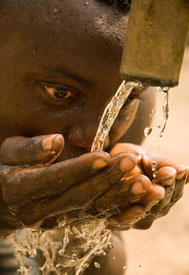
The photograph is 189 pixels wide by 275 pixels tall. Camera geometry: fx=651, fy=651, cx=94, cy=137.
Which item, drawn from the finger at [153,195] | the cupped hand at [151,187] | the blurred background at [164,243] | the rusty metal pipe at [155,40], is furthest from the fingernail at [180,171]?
the blurred background at [164,243]

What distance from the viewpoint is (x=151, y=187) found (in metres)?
1.71

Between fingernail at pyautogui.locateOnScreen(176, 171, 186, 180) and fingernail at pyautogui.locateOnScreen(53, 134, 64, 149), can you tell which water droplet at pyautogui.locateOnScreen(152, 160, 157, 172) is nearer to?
fingernail at pyautogui.locateOnScreen(176, 171, 186, 180)

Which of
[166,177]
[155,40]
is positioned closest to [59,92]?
[166,177]

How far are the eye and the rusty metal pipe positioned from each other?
0.49 metres

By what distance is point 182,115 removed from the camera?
5305mm

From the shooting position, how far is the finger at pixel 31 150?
5.23 feet

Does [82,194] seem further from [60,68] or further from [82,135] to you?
[60,68]

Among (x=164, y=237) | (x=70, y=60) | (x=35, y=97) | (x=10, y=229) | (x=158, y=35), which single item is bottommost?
(x=164, y=237)

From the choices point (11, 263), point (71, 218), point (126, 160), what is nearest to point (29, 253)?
point (11, 263)

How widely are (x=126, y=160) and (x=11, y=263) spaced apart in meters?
1.10

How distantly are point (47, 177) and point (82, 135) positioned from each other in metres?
0.29

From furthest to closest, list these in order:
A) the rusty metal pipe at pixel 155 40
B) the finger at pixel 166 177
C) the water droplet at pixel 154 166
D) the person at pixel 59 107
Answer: the water droplet at pixel 154 166 < the finger at pixel 166 177 < the person at pixel 59 107 < the rusty metal pipe at pixel 155 40

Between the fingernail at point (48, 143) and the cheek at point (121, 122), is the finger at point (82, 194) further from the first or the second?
the cheek at point (121, 122)

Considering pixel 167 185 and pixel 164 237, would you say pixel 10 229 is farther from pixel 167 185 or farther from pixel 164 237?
pixel 164 237
